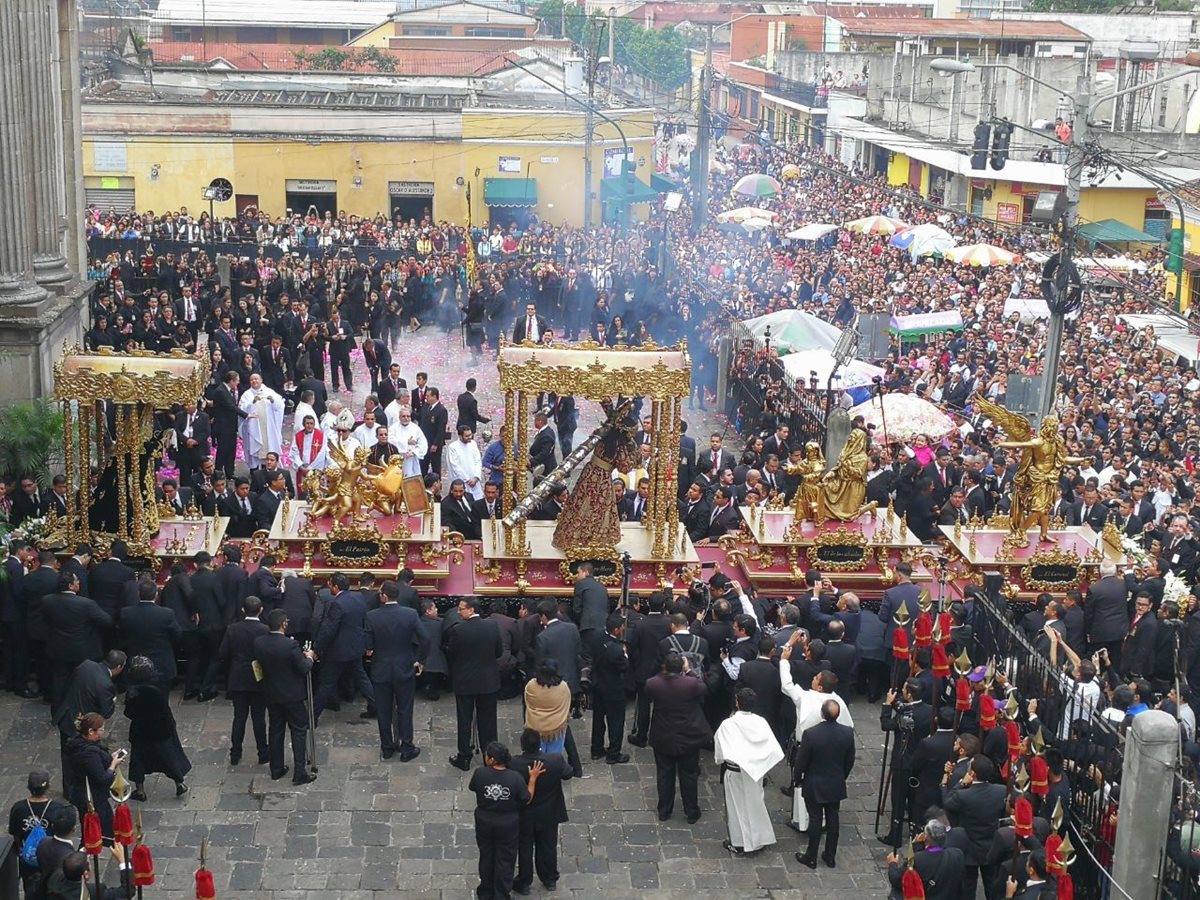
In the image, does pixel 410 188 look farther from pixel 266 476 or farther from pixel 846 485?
pixel 846 485

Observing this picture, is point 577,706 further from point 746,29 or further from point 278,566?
point 746,29

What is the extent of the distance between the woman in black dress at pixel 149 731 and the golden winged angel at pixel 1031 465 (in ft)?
27.9

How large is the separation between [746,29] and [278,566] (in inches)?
3309

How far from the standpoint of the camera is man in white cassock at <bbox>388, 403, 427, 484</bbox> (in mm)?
18188

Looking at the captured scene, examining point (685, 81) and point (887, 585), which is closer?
point (887, 585)

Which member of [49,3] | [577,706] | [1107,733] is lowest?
[577,706]

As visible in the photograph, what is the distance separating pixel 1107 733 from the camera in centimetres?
1196

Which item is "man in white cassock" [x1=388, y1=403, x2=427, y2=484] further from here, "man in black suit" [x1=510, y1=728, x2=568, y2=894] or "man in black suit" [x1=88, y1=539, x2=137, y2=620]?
"man in black suit" [x1=510, y1=728, x2=568, y2=894]

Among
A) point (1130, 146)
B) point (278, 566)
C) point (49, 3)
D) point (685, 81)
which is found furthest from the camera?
point (685, 81)

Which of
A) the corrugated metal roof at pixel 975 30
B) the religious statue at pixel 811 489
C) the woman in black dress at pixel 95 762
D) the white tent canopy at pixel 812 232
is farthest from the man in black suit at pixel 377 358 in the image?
the corrugated metal roof at pixel 975 30

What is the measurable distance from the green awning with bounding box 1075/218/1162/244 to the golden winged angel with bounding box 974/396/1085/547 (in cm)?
2382

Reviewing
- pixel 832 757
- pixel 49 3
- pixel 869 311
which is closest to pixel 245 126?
pixel 869 311

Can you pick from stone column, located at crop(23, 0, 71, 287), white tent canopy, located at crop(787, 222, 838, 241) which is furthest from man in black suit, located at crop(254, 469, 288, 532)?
white tent canopy, located at crop(787, 222, 838, 241)

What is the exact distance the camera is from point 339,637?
14.2m
